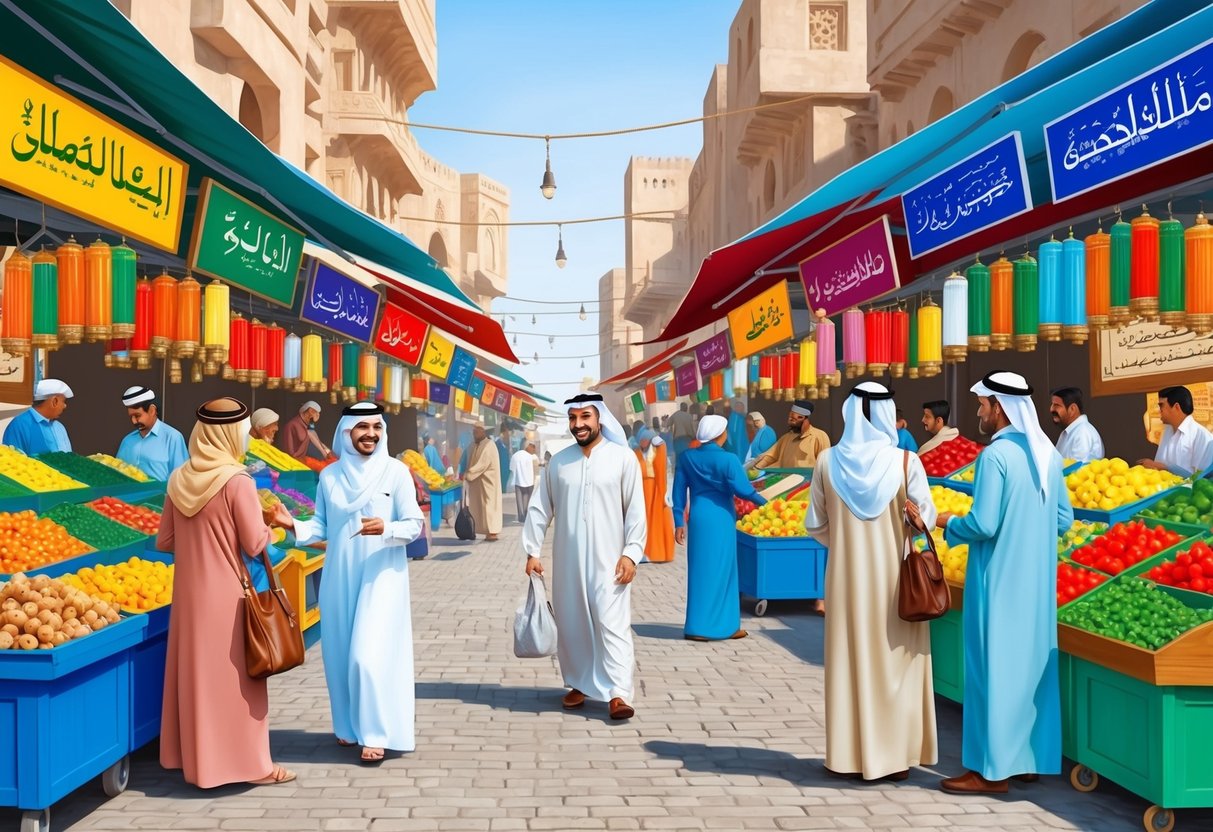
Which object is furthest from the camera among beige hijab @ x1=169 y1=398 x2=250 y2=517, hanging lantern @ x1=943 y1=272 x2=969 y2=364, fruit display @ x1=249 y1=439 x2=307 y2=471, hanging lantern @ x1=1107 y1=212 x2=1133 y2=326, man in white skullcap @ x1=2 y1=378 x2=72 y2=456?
fruit display @ x1=249 y1=439 x2=307 y2=471

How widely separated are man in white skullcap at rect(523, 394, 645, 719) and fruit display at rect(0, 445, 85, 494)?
3282mm

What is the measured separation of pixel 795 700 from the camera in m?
6.80

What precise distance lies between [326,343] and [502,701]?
6623 mm

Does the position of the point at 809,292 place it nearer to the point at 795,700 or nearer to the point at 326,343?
the point at 795,700

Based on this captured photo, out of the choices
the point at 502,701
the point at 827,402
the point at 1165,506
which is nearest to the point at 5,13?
the point at 502,701

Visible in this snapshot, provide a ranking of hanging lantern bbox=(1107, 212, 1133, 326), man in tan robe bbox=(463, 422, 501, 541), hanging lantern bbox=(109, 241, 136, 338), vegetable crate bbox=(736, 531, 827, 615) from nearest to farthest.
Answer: hanging lantern bbox=(1107, 212, 1133, 326) < hanging lantern bbox=(109, 241, 136, 338) < vegetable crate bbox=(736, 531, 827, 615) < man in tan robe bbox=(463, 422, 501, 541)

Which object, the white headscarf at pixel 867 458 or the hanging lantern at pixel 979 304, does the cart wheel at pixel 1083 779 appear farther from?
the hanging lantern at pixel 979 304

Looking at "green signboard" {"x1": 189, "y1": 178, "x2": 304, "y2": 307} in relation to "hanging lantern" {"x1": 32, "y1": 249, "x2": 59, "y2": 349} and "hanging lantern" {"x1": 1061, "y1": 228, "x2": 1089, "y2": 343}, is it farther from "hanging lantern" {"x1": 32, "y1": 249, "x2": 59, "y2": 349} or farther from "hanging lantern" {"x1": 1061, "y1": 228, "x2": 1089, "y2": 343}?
"hanging lantern" {"x1": 1061, "y1": 228, "x2": 1089, "y2": 343}

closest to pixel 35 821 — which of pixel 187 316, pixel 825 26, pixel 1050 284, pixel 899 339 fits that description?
pixel 187 316

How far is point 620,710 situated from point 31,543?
332 centimetres

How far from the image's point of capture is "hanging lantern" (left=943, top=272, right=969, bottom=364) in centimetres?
750

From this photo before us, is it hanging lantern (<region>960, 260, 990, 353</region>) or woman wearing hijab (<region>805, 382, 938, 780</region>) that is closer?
woman wearing hijab (<region>805, 382, 938, 780</region>)

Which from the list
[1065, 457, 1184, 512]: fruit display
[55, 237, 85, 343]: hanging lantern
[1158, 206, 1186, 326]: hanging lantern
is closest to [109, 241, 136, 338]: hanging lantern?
[55, 237, 85, 343]: hanging lantern

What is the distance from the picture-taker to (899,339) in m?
8.91
